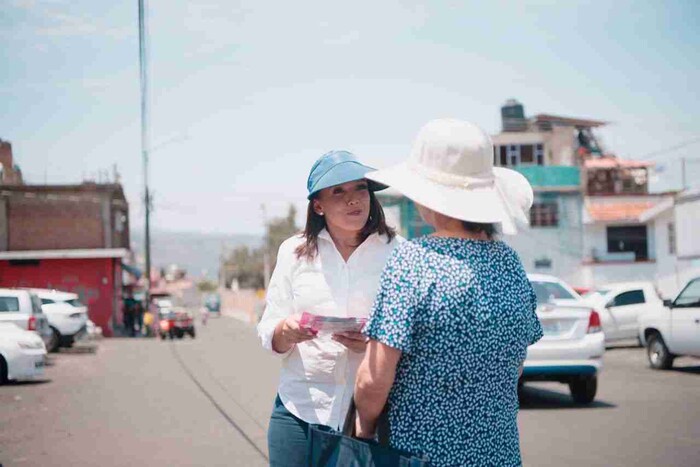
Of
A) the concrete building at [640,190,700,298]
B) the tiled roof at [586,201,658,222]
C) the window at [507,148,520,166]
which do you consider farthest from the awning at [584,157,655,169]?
the concrete building at [640,190,700,298]

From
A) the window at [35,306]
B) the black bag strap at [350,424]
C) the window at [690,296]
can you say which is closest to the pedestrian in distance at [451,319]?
the black bag strap at [350,424]

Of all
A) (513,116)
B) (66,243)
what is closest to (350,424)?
(66,243)

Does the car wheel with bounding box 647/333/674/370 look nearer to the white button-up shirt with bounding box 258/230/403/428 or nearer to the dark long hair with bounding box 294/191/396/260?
the dark long hair with bounding box 294/191/396/260

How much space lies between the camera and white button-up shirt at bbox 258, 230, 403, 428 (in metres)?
3.49

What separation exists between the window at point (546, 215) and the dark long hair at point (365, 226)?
45.3 meters

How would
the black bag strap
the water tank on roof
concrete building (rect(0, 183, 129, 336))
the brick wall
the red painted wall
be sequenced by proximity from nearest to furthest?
the black bag strap < the red painted wall < concrete building (rect(0, 183, 129, 336)) < the brick wall < the water tank on roof

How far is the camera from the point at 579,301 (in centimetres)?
1181

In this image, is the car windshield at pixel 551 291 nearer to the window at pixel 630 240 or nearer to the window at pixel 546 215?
the window at pixel 630 240

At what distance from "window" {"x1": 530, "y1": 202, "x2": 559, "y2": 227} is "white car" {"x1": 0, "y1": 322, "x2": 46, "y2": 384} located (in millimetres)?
36166

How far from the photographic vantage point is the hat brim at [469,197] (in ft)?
8.89

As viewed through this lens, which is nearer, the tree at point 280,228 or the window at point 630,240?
the window at point 630,240

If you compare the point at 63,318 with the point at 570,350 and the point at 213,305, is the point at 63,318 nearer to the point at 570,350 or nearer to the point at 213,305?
the point at 570,350

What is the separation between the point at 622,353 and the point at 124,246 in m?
43.5

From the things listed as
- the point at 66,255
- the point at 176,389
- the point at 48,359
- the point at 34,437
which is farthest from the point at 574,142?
the point at 34,437
